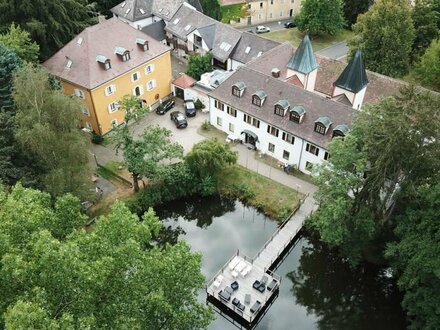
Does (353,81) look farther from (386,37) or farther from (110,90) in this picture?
(110,90)

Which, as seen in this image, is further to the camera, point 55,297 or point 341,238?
point 341,238

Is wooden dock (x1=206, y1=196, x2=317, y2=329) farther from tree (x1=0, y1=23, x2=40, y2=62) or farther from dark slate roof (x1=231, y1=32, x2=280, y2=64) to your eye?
tree (x1=0, y1=23, x2=40, y2=62)

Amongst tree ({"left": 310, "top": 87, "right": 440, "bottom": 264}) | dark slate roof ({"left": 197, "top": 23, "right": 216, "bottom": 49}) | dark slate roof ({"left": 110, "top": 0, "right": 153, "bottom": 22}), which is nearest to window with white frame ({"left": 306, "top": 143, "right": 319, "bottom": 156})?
tree ({"left": 310, "top": 87, "right": 440, "bottom": 264})

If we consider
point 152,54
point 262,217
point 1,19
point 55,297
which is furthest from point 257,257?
point 1,19

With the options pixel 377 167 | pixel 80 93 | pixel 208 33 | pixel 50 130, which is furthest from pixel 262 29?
pixel 377 167

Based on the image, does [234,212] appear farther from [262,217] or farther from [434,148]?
[434,148]

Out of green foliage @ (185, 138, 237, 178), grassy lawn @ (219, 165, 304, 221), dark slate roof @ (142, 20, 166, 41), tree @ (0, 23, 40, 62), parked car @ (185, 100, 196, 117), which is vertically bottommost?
grassy lawn @ (219, 165, 304, 221)
